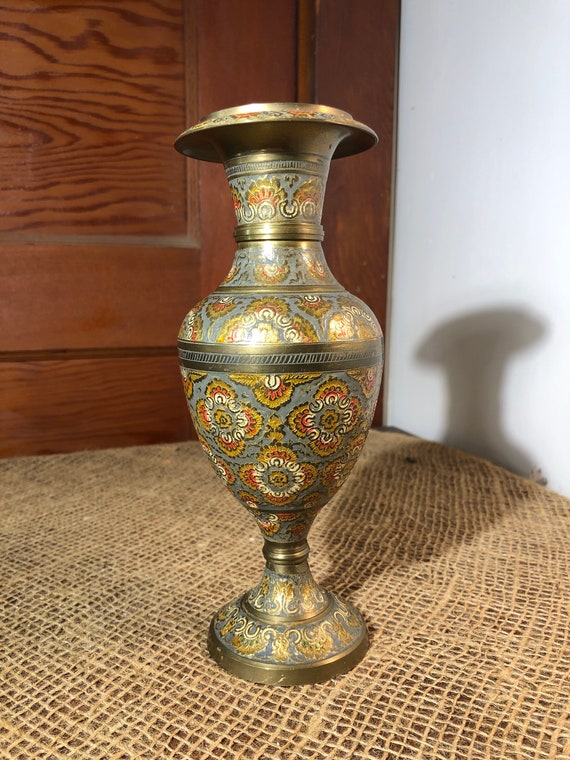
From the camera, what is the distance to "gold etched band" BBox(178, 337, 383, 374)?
23.2 inches

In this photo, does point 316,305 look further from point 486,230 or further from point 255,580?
point 486,230

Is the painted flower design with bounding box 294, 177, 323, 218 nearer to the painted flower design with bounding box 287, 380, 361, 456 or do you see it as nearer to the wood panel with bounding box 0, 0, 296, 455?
the painted flower design with bounding box 287, 380, 361, 456

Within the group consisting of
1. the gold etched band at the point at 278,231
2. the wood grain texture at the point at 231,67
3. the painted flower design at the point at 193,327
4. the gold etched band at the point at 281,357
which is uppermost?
the wood grain texture at the point at 231,67

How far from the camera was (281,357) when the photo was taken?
1.93 ft

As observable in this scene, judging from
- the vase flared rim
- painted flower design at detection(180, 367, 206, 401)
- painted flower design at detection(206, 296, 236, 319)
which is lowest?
painted flower design at detection(180, 367, 206, 401)

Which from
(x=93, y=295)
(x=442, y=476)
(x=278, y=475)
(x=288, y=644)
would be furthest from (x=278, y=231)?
(x=93, y=295)

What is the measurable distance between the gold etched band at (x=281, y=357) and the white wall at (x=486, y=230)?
0.65 meters

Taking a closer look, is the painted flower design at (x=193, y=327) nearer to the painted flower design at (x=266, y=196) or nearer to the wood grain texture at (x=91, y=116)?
the painted flower design at (x=266, y=196)

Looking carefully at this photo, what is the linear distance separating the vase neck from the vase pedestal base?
1.35ft

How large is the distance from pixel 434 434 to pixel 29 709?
3.51 feet

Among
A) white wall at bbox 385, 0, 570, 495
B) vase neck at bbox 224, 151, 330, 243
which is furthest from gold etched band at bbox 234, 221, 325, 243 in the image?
white wall at bbox 385, 0, 570, 495

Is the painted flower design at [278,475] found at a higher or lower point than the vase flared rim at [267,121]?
lower

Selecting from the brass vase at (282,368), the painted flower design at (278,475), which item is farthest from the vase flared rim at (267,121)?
the painted flower design at (278,475)

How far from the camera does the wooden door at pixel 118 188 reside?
4.46 feet
